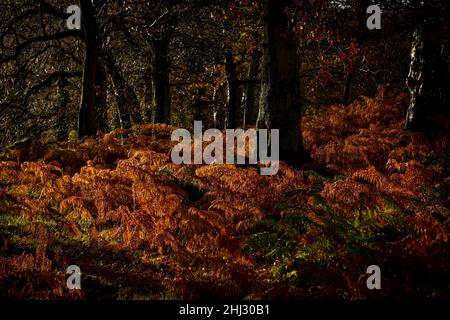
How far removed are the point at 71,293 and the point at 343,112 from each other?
1216 centimetres

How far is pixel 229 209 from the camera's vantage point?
19.4 ft

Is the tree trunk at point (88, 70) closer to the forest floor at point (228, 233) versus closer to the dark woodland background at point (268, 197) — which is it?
the dark woodland background at point (268, 197)

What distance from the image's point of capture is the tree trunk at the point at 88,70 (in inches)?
489

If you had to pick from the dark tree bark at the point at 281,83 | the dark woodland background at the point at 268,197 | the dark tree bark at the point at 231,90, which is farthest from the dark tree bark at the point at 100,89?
the dark tree bark at the point at 281,83

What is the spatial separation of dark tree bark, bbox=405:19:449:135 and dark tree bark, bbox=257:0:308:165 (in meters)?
3.48

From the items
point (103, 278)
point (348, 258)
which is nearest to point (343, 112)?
point (348, 258)

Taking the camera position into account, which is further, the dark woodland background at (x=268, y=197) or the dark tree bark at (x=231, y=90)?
the dark tree bark at (x=231, y=90)

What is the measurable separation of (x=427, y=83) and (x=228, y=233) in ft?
23.4

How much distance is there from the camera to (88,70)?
12711 mm

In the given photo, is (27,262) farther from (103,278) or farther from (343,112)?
(343,112)

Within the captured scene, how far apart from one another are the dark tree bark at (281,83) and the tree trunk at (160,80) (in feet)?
26.0

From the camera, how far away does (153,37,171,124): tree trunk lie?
15863mm

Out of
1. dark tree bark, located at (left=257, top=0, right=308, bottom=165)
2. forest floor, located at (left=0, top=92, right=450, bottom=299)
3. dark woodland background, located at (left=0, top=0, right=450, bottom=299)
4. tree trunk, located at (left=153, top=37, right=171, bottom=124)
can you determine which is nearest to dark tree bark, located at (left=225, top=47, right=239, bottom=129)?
tree trunk, located at (left=153, top=37, right=171, bottom=124)

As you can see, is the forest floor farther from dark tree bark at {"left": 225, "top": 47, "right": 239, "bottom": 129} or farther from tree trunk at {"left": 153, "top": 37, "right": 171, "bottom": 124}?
dark tree bark at {"left": 225, "top": 47, "right": 239, "bottom": 129}
